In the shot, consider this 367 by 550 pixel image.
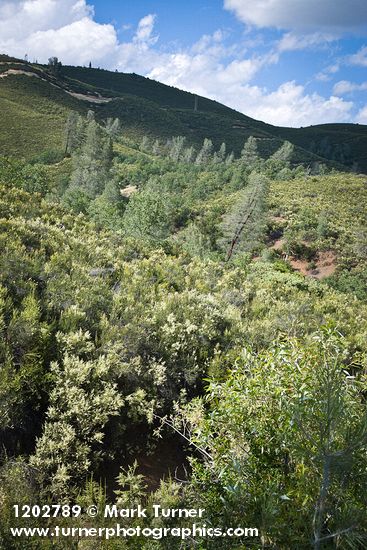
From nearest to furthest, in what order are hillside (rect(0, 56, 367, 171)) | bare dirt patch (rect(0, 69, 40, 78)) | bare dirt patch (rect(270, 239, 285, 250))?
bare dirt patch (rect(270, 239, 285, 250)) → hillside (rect(0, 56, 367, 171)) → bare dirt patch (rect(0, 69, 40, 78))

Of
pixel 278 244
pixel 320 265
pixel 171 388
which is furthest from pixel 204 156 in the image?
pixel 171 388

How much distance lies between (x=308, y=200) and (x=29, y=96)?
3222 inches

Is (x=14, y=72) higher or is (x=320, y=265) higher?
(x=14, y=72)

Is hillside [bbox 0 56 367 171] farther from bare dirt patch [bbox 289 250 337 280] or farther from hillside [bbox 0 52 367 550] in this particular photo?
hillside [bbox 0 52 367 550]

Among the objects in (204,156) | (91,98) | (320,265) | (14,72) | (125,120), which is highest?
(91,98)

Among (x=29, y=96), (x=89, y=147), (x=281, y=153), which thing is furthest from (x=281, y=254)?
(x=29, y=96)

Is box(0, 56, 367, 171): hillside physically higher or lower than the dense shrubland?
higher

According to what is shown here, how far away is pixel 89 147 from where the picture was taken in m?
57.2

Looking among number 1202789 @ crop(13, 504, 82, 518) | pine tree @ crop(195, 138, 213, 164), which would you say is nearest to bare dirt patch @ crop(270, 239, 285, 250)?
number 1202789 @ crop(13, 504, 82, 518)

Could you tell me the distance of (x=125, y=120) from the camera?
413 feet

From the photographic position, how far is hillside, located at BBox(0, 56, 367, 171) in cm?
8306

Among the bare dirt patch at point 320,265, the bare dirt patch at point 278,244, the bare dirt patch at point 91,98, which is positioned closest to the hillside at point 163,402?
the bare dirt patch at point 320,265

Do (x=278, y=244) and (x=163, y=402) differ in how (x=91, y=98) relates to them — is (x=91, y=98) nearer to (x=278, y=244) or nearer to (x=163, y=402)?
(x=278, y=244)

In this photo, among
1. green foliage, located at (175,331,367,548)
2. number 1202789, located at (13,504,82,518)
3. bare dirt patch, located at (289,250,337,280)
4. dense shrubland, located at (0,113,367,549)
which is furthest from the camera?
bare dirt patch, located at (289,250,337,280)
